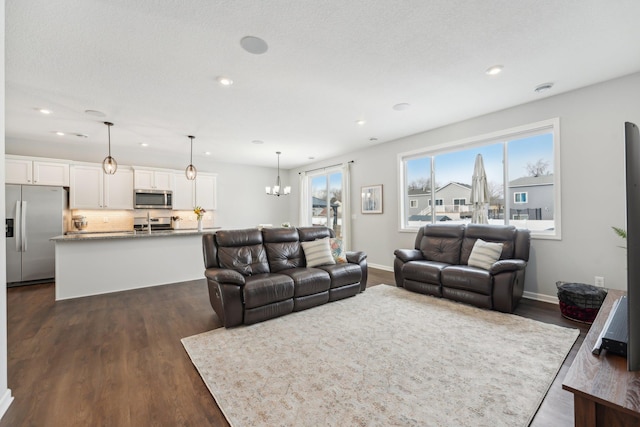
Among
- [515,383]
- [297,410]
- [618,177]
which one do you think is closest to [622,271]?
[618,177]

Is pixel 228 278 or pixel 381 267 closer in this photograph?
pixel 228 278

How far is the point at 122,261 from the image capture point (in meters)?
4.41

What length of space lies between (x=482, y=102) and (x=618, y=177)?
1.76 m

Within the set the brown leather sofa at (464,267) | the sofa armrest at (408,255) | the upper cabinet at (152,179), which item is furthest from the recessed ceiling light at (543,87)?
the upper cabinet at (152,179)

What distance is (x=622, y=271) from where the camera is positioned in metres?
3.14

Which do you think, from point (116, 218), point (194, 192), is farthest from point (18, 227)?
point (194, 192)

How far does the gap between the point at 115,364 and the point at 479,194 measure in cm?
495

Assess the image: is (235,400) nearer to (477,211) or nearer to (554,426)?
(554,426)

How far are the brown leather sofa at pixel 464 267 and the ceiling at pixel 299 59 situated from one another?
186 centimetres

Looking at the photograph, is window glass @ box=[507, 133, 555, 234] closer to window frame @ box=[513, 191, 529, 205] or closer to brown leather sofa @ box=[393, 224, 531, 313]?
window frame @ box=[513, 191, 529, 205]

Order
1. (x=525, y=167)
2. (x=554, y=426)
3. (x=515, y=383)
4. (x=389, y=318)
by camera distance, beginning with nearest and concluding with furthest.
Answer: (x=554, y=426) → (x=515, y=383) → (x=389, y=318) → (x=525, y=167)

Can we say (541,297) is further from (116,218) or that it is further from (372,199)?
(116,218)

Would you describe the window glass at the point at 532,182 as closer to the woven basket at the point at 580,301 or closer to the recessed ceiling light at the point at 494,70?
the woven basket at the point at 580,301

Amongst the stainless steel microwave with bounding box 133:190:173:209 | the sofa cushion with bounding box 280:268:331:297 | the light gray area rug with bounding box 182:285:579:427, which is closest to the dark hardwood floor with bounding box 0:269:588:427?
the light gray area rug with bounding box 182:285:579:427
